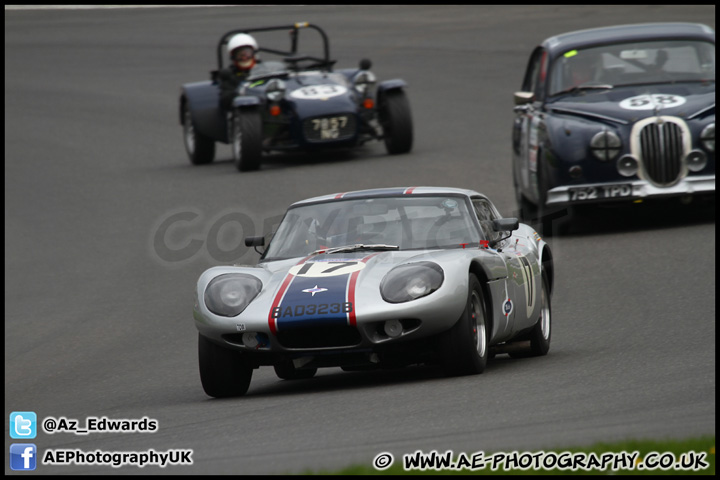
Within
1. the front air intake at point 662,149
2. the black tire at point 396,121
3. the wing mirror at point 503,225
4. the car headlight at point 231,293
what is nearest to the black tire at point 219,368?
the car headlight at point 231,293

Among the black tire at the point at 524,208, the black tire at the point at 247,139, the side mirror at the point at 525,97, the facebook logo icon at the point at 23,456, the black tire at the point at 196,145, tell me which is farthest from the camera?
the black tire at the point at 196,145

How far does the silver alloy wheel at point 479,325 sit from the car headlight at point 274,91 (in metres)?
10.4

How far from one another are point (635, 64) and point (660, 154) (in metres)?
1.11

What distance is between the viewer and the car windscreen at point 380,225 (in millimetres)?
8047

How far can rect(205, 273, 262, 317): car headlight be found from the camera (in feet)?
23.9

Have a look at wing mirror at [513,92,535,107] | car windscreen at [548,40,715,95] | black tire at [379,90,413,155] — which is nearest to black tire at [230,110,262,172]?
black tire at [379,90,413,155]

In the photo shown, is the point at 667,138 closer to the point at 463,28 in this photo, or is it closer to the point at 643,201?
the point at 643,201

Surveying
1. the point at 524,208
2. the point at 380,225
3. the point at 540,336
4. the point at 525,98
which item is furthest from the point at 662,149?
the point at 380,225

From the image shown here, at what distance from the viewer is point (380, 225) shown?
26.7ft

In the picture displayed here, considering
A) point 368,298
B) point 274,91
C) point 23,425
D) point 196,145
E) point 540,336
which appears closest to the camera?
point 23,425

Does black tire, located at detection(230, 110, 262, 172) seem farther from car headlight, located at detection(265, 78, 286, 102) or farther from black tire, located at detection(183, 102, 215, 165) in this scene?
black tire, located at detection(183, 102, 215, 165)

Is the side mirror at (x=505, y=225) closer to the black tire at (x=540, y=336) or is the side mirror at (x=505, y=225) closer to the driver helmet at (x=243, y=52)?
the black tire at (x=540, y=336)

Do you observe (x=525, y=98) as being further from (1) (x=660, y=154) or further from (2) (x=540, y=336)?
(2) (x=540, y=336)

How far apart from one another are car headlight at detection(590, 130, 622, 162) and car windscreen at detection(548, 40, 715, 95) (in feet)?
2.60
